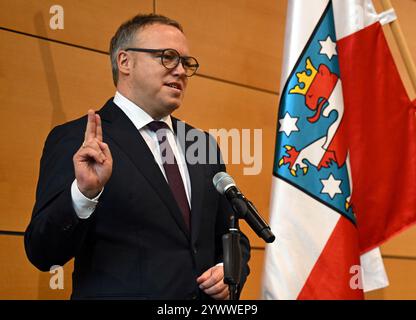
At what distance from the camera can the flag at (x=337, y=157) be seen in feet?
9.53

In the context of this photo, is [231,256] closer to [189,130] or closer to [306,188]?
[189,130]

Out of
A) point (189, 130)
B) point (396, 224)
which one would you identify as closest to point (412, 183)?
point (396, 224)

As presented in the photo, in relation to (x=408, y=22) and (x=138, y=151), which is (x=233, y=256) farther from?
(x=408, y=22)

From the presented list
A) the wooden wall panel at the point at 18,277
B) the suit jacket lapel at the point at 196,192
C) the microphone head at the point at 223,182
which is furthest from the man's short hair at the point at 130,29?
the microphone head at the point at 223,182

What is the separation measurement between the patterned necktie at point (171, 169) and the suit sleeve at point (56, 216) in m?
0.30

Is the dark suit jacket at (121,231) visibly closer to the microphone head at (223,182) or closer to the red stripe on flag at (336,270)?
the microphone head at (223,182)

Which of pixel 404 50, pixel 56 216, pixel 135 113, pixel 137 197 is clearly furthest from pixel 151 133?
pixel 404 50

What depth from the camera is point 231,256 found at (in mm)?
Answer: 1692

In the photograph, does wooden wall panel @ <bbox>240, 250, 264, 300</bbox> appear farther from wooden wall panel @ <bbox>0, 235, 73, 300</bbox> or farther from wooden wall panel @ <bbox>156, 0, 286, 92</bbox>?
wooden wall panel @ <bbox>0, 235, 73, 300</bbox>

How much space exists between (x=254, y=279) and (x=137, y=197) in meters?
1.40

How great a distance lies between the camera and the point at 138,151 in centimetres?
218

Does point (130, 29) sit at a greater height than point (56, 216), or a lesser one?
greater

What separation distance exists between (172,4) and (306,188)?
1.10 meters

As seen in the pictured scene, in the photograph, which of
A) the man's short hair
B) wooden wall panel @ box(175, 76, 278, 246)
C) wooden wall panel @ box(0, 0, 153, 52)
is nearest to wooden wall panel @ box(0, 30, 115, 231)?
Answer: wooden wall panel @ box(0, 0, 153, 52)
